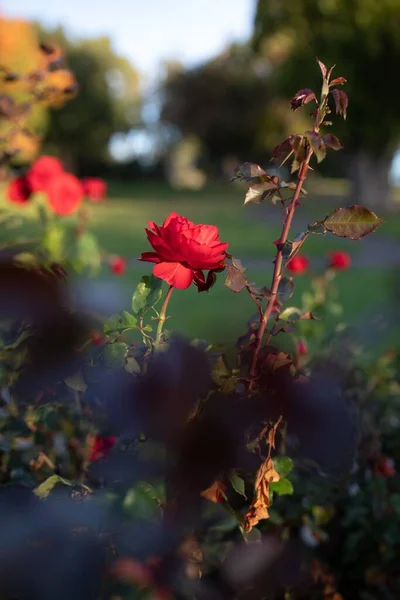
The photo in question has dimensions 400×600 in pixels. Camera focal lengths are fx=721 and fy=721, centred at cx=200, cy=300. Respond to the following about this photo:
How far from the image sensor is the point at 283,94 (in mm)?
→ 20672

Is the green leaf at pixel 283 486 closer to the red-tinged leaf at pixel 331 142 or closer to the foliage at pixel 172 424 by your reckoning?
the foliage at pixel 172 424

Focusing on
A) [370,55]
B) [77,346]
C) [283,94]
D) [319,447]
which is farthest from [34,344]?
[283,94]

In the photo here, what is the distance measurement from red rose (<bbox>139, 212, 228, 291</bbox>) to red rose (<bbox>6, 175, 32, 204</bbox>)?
6.51 ft

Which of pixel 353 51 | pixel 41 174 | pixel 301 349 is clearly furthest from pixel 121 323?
pixel 353 51

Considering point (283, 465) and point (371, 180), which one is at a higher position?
point (283, 465)

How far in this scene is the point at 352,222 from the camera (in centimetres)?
103

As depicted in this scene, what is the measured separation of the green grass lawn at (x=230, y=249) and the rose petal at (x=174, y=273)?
0.18 metres

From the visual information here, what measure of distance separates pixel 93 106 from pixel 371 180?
20.6 m

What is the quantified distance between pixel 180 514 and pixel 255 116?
3663 cm

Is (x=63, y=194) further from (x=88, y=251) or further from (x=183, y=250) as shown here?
(x=183, y=250)

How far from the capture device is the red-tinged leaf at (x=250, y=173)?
1.04 metres

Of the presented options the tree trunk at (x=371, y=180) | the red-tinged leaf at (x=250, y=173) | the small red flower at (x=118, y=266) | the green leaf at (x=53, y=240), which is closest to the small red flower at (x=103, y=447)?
the red-tinged leaf at (x=250, y=173)

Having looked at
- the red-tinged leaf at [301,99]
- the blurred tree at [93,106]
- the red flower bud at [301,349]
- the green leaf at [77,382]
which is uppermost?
the red-tinged leaf at [301,99]

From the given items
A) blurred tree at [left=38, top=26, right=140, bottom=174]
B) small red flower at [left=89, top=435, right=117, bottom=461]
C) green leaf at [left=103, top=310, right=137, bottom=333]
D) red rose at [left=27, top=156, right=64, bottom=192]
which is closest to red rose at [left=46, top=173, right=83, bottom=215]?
red rose at [left=27, top=156, right=64, bottom=192]
